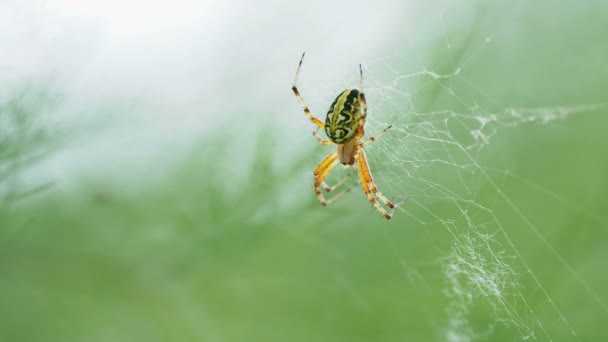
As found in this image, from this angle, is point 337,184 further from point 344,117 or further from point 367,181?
point 344,117

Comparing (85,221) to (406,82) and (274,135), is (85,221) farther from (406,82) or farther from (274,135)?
(406,82)

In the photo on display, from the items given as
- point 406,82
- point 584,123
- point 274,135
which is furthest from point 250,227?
point 584,123

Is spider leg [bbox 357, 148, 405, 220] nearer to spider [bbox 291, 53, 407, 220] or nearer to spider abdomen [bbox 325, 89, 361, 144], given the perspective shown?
spider [bbox 291, 53, 407, 220]

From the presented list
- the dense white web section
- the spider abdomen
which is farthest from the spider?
the dense white web section

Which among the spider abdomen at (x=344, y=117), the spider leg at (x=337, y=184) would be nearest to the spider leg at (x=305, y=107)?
the spider abdomen at (x=344, y=117)

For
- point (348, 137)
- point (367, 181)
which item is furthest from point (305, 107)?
point (367, 181)

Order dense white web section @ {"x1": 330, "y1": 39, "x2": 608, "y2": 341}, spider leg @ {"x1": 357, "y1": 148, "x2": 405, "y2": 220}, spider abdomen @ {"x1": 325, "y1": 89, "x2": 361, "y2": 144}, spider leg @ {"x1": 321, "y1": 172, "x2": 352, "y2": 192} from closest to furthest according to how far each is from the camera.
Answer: dense white web section @ {"x1": 330, "y1": 39, "x2": 608, "y2": 341}
spider abdomen @ {"x1": 325, "y1": 89, "x2": 361, "y2": 144}
spider leg @ {"x1": 357, "y1": 148, "x2": 405, "y2": 220}
spider leg @ {"x1": 321, "y1": 172, "x2": 352, "y2": 192}

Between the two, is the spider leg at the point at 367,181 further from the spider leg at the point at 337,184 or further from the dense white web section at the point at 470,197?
the dense white web section at the point at 470,197
